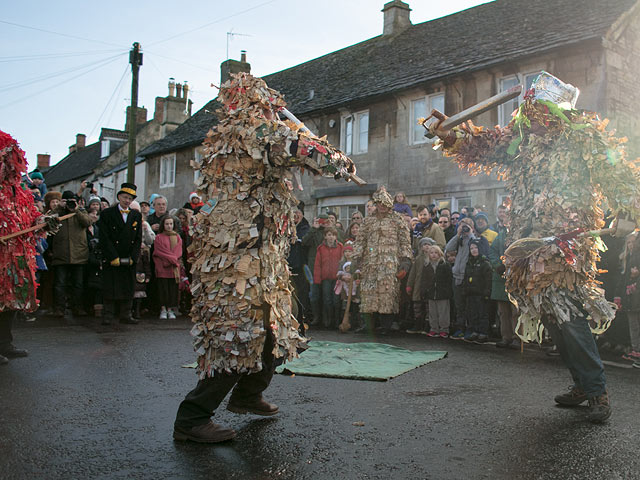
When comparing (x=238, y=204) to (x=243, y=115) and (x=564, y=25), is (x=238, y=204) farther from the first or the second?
(x=564, y=25)

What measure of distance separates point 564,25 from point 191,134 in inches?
749

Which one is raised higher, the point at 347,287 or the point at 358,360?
the point at 347,287

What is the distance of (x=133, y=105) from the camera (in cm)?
2009

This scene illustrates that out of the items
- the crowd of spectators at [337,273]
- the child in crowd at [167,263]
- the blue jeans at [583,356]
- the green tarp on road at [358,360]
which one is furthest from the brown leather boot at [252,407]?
the child in crowd at [167,263]

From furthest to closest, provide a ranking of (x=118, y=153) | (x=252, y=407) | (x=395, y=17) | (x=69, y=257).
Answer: (x=118, y=153) < (x=395, y=17) < (x=69, y=257) < (x=252, y=407)

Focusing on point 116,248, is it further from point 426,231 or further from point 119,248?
point 426,231

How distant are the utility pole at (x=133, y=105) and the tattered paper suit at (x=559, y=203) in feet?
54.8

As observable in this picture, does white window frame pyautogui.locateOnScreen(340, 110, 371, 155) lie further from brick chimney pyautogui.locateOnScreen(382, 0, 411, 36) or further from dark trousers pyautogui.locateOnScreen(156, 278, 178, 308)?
dark trousers pyautogui.locateOnScreen(156, 278, 178, 308)

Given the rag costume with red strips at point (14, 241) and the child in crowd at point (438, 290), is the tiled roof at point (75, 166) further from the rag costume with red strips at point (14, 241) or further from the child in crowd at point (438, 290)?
the rag costume with red strips at point (14, 241)

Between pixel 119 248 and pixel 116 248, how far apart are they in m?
0.04

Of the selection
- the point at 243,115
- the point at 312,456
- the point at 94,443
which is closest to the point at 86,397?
the point at 94,443

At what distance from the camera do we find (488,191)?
15477 mm

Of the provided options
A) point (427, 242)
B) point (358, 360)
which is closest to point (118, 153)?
point (427, 242)

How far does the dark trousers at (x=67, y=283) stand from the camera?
10625 mm
